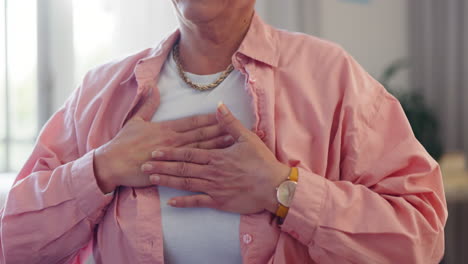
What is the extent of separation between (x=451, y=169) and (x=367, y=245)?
197 centimetres

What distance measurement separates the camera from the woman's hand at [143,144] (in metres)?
1.14

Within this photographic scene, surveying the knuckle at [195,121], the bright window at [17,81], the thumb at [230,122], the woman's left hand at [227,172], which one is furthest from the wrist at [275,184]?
the bright window at [17,81]

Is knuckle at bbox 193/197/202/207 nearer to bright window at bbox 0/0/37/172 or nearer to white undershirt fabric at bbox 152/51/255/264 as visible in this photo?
white undershirt fabric at bbox 152/51/255/264

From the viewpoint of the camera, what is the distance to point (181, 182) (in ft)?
3.63

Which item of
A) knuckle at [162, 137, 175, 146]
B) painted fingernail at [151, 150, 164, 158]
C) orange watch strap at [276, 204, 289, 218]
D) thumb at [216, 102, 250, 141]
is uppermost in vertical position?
thumb at [216, 102, 250, 141]

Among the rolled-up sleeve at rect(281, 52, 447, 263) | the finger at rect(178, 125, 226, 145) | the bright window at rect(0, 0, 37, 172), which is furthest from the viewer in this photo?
the bright window at rect(0, 0, 37, 172)

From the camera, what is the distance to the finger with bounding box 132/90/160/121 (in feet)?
3.94

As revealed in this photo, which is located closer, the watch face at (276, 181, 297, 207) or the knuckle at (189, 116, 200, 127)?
the watch face at (276, 181, 297, 207)

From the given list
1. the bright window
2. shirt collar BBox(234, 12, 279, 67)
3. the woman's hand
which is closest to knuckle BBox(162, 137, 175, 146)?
the woman's hand

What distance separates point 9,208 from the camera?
1.19 m

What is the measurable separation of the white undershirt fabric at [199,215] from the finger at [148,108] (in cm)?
1

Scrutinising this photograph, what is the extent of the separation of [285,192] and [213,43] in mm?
382

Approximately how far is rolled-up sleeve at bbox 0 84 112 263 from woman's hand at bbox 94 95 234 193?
0.03 meters

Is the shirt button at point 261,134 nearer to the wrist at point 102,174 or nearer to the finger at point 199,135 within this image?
the finger at point 199,135
